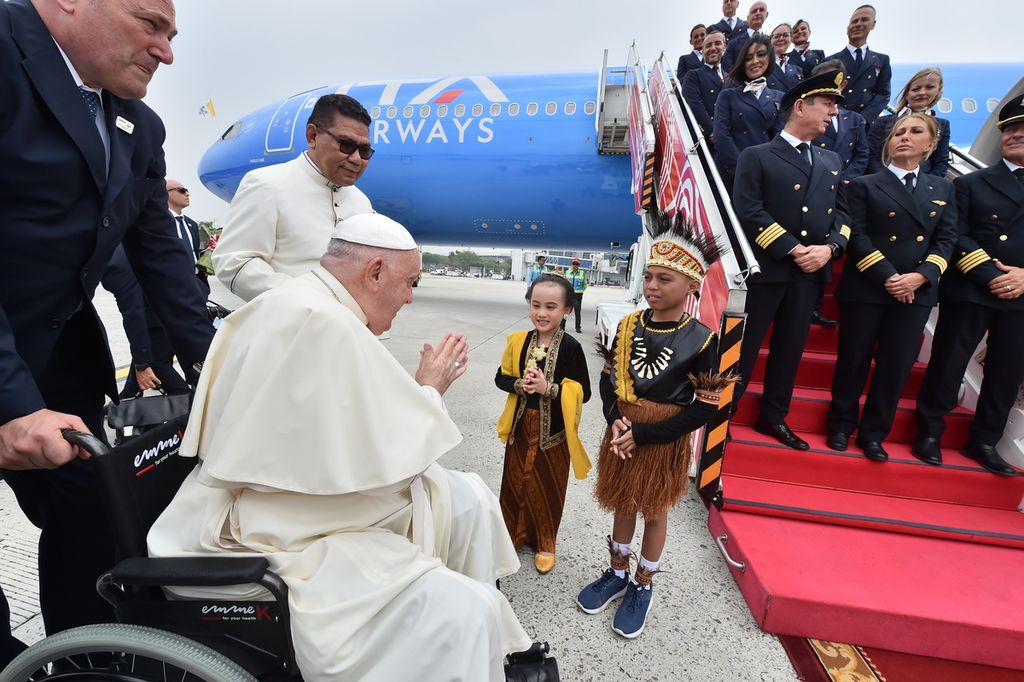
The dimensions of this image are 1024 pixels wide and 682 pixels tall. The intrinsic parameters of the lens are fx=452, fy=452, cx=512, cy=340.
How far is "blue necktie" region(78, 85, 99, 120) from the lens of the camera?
1.25 metres

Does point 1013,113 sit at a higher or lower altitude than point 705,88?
lower

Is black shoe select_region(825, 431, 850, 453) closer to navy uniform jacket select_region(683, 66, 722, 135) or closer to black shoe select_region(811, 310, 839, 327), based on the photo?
black shoe select_region(811, 310, 839, 327)

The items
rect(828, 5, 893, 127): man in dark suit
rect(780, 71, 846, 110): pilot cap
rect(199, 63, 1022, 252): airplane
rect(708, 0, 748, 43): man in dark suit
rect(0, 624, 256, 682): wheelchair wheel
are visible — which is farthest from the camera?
rect(199, 63, 1022, 252): airplane

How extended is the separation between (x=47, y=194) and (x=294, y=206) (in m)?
0.95

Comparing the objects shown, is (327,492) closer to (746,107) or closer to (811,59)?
(746,107)

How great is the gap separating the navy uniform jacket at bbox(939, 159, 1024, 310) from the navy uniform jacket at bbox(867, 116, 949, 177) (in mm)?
1019

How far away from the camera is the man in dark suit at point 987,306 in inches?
106

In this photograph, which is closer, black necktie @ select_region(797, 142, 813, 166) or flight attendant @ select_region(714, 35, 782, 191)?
black necktie @ select_region(797, 142, 813, 166)

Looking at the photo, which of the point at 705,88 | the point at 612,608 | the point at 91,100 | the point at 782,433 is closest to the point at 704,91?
the point at 705,88

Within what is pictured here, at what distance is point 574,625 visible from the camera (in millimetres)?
1864

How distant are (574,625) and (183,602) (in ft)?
4.69

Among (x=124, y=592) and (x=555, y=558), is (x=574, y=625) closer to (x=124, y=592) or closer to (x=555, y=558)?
(x=555, y=558)

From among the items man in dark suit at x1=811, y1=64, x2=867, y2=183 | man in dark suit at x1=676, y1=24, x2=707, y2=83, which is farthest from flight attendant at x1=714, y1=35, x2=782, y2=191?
man in dark suit at x1=676, y1=24, x2=707, y2=83

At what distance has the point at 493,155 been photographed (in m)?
9.20
